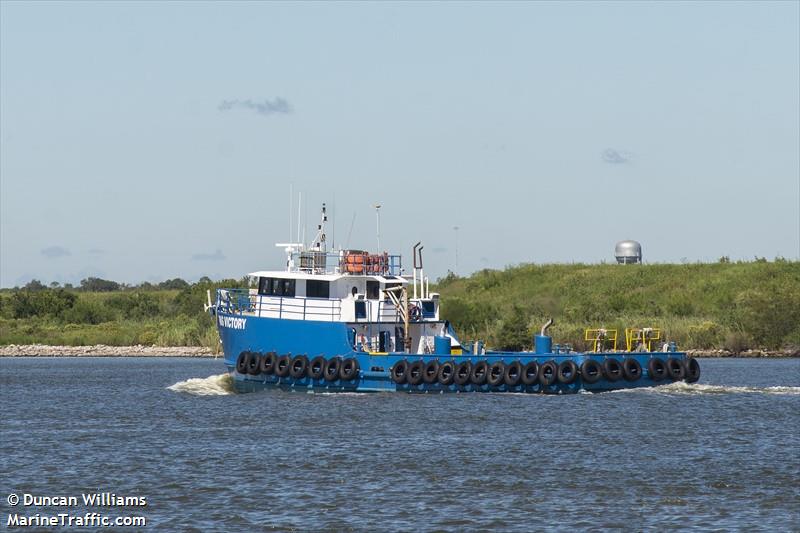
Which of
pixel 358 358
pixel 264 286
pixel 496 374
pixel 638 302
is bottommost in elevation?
pixel 496 374

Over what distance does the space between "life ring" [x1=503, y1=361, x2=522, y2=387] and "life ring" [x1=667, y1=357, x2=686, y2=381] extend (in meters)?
4.25

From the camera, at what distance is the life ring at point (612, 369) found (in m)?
36.7

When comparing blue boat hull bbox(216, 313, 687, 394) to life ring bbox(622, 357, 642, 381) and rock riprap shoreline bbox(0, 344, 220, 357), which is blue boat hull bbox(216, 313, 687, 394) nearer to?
life ring bbox(622, 357, 642, 381)

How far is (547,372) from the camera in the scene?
36844 mm

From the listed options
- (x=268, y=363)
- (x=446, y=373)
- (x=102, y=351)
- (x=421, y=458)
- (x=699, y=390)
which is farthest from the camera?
(x=102, y=351)

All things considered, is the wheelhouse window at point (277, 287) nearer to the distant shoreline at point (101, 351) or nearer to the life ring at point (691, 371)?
the life ring at point (691, 371)

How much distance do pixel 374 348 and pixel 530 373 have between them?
496 cm

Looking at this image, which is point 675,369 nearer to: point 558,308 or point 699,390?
point 699,390

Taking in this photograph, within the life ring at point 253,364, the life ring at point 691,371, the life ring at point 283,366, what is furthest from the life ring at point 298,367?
the life ring at point 691,371

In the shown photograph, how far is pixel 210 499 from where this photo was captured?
21.6 metres

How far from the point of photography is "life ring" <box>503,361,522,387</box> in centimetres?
3694

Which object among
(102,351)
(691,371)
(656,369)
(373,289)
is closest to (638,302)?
(102,351)

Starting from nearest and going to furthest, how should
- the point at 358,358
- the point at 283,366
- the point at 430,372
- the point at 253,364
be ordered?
Answer: the point at 430,372
the point at 358,358
the point at 283,366
the point at 253,364

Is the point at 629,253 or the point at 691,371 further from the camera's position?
the point at 629,253
